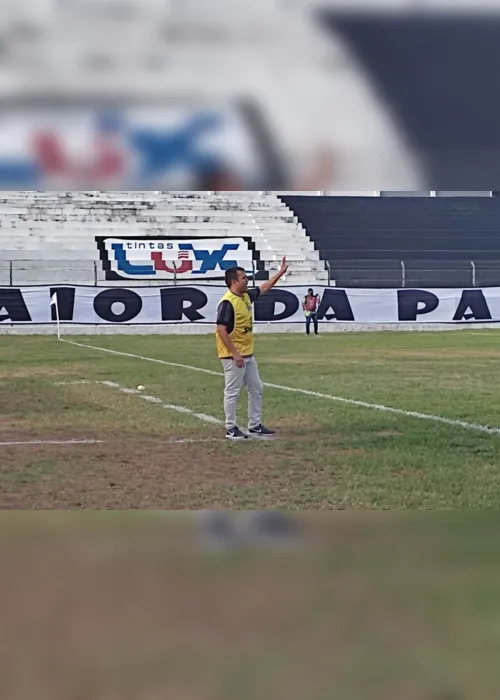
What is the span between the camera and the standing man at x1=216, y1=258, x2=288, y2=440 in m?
10.3

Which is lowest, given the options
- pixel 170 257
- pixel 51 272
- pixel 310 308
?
pixel 310 308

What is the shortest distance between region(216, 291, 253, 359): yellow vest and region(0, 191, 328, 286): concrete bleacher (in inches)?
Answer: 875

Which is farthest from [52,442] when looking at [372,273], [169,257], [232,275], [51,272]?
[169,257]

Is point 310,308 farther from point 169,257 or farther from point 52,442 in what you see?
point 52,442

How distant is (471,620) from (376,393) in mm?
9483

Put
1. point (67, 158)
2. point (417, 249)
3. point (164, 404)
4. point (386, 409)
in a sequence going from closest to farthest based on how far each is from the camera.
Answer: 1. point (67, 158)
2. point (386, 409)
3. point (164, 404)
4. point (417, 249)

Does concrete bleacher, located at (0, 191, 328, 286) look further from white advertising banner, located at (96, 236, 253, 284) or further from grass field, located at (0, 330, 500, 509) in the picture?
grass field, located at (0, 330, 500, 509)

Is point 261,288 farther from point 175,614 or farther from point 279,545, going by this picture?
point 175,614

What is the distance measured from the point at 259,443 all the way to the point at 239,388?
0.66 metres

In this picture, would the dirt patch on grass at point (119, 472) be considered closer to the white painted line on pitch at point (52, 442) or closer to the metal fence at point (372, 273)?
the white painted line on pitch at point (52, 442)

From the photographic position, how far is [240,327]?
34.1ft

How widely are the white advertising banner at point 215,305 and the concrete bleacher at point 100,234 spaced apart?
6.14 feet

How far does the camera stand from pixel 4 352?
2386 centimetres

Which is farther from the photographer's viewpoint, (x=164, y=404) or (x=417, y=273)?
(x=417, y=273)
